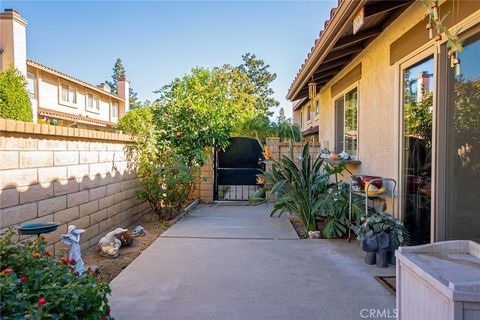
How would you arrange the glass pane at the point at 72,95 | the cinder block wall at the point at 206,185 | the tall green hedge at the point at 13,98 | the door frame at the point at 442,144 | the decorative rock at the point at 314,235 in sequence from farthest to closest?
the glass pane at the point at 72,95 → the tall green hedge at the point at 13,98 → the cinder block wall at the point at 206,185 → the decorative rock at the point at 314,235 → the door frame at the point at 442,144

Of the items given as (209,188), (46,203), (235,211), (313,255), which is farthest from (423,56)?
(209,188)

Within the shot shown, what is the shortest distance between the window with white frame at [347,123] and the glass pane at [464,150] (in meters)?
3.09

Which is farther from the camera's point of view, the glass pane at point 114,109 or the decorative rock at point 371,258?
the glass pane at point 114,109

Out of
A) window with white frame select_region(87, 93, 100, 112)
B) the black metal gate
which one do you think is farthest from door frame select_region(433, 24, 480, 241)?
window with white frame select_region(87, 93, 100, 112)

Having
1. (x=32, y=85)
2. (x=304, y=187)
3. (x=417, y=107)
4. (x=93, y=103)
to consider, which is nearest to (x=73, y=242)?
(x=304, y=187)

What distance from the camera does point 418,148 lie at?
13.3 feet

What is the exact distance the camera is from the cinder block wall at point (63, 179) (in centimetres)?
329

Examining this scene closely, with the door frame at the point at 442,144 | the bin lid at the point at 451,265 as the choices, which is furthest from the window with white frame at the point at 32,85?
the bin lid at the point at 451,265

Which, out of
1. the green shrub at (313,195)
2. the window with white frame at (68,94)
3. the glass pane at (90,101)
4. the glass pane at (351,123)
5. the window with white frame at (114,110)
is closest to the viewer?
the green shrub at (313,195)

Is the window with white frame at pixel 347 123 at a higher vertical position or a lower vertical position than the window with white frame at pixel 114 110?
lower

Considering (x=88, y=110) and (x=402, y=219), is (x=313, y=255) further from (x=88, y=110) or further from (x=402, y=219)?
(x=88, y=110)

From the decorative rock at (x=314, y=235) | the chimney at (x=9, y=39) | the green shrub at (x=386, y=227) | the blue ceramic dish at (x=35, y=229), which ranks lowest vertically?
the decorative rock at (x=314, y=235)

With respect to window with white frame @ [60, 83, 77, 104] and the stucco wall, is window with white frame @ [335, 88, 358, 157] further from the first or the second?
window with white frame @ [60, 83, 77, 104]

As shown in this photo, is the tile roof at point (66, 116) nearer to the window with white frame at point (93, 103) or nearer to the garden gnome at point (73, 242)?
the window with white frame at point (93, 103)
